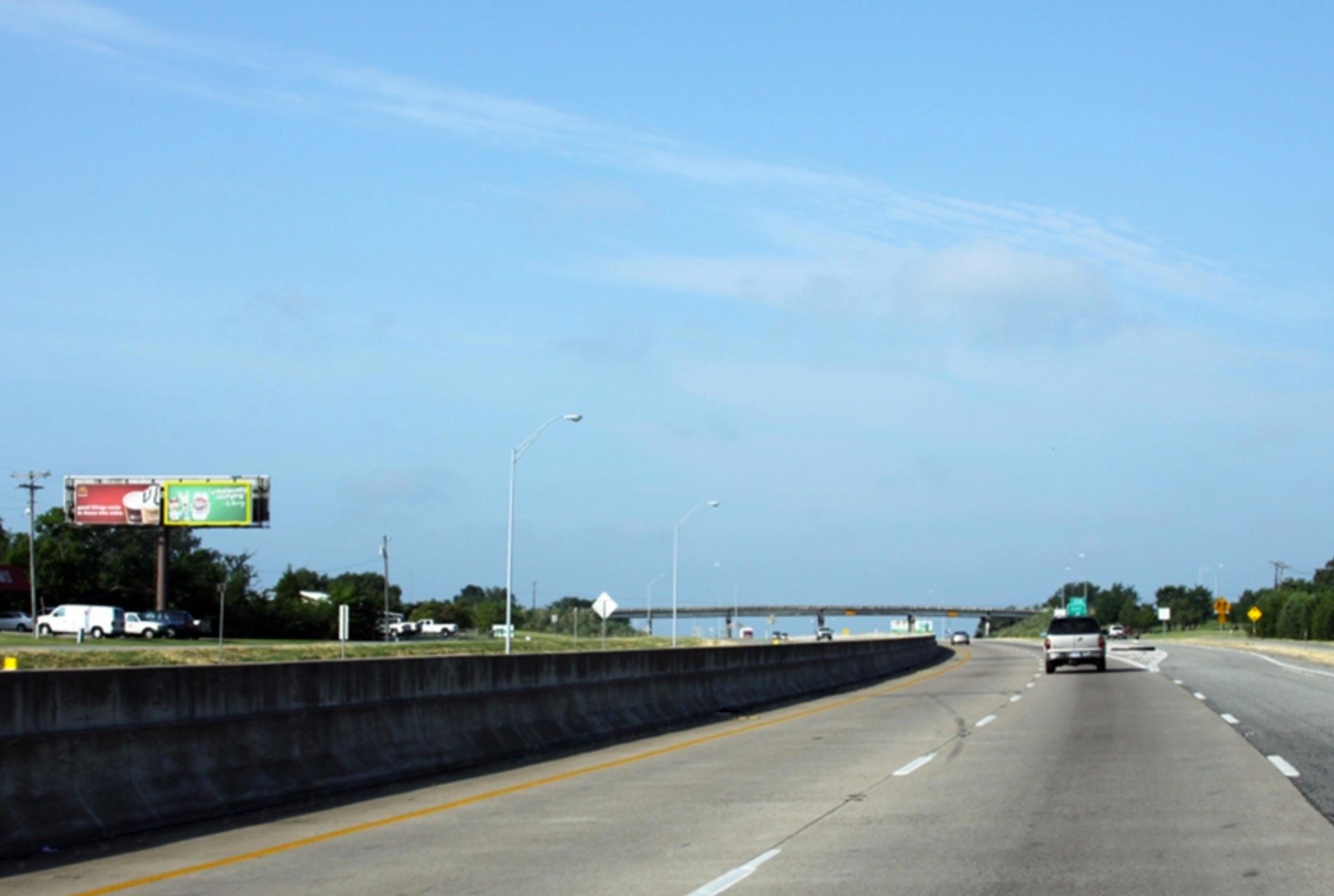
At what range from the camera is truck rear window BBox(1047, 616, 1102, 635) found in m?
47.5

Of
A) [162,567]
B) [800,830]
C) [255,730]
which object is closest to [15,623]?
[162,567]

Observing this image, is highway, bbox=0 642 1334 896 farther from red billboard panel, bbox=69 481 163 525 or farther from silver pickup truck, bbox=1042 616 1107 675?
red billboard panel, bbox=69 481 163 525

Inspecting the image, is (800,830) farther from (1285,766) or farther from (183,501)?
(183,501)

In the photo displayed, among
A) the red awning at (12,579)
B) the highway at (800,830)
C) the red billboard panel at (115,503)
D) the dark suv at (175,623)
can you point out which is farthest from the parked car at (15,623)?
the highway at (800,830)

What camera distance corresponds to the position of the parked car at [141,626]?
87.9 metres

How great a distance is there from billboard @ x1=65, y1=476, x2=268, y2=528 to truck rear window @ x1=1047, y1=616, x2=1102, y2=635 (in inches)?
2648

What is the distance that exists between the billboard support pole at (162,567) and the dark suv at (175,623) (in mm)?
7377

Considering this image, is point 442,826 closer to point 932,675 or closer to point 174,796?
point 174,796

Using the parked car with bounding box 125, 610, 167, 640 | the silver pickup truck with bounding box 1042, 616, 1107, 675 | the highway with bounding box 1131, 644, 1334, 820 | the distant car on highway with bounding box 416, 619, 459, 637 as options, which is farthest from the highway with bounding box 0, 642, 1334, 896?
the distant car on highway with bounding box 416, 619, 459, 637

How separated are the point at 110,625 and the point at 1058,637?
58.8 meters

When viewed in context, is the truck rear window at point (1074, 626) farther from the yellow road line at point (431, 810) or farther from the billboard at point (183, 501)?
the billboard at point (183, 501)

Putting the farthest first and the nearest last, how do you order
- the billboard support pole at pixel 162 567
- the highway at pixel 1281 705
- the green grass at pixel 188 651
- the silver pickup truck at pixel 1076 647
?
1. the billboard support pole at pixel 162 567
2. the green grass at pixel 188 651
3. the silver pickup truck at pixel 1076 647
4. the highway at pixel 1281 705

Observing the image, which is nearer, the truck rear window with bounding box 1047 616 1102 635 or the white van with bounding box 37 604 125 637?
the truck rear window with bounding box 1047 616 1102 635

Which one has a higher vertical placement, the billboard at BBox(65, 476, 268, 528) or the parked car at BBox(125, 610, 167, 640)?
the billboard at BBox(65, 476, 268, 528)
